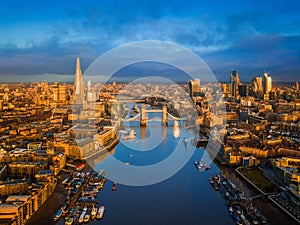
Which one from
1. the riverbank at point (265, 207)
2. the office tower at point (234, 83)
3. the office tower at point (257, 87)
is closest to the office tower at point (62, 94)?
the office tower at point (234, 83)

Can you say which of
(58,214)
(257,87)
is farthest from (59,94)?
(58,214)

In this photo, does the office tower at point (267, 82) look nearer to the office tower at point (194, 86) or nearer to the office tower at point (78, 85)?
the office tower at point (194, 86)

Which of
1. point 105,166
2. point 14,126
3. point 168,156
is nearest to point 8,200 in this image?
point 105,166

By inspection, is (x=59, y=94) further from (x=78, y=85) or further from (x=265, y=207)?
(x=265, y=207)

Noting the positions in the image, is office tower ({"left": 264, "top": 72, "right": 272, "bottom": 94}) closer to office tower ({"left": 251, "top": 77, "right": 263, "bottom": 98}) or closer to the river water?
office tower ({"left": 251, "top": 77, "right": 263, "bottom": 98})

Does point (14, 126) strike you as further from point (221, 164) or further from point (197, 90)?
point (197, 90)
